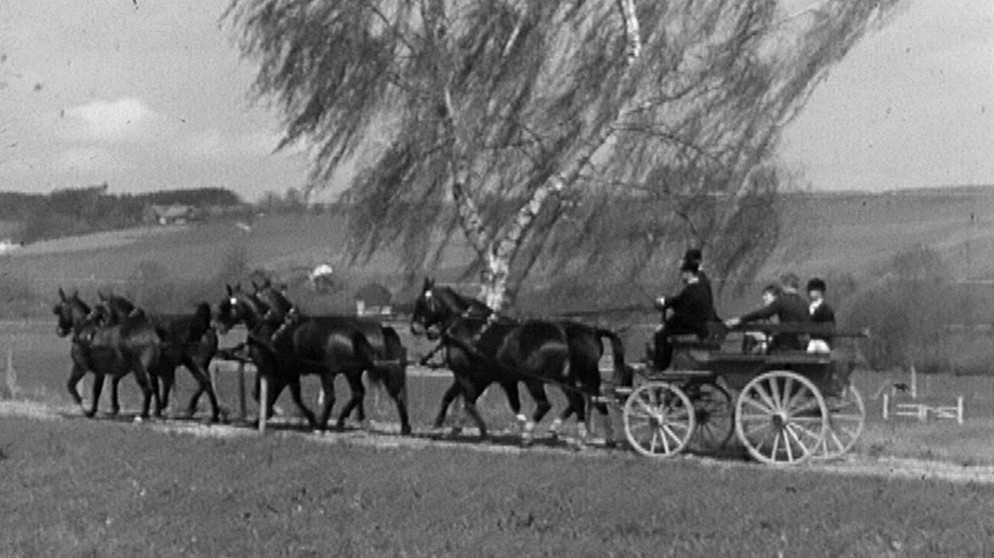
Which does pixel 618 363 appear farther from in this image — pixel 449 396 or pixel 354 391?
pixel 354 391

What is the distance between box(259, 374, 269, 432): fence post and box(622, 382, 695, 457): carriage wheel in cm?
533

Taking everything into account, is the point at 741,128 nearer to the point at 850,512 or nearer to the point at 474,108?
the point at 474,108

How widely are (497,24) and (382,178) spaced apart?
2.59m

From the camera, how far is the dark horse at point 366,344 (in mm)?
21594

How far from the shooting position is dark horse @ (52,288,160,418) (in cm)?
2392

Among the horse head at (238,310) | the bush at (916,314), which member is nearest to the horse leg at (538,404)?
the horse head at (238,310)

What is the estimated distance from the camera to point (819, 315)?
18.3 m

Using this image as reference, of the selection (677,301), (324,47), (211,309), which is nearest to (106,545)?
(677,301)

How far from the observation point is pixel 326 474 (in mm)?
15594

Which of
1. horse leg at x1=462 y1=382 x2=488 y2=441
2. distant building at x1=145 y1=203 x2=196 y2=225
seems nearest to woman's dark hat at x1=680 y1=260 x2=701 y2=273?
horse leg at x1=462 y1=382 x2=488 y2=441

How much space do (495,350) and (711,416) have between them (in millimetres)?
2686

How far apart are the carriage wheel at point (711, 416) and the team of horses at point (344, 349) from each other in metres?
1.15

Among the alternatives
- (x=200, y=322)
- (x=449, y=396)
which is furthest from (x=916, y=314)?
(x=449, y=396)

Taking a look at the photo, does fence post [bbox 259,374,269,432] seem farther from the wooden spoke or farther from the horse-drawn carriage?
the wooden spoke
